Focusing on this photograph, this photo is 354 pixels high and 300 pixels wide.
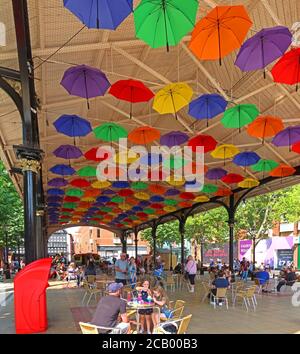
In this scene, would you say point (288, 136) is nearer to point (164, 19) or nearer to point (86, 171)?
point (164, 19)

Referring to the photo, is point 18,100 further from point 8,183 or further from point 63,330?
point 8,183

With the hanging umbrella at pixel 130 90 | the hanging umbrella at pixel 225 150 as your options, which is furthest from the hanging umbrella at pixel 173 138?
the hanging umbrella at pixel 130 90

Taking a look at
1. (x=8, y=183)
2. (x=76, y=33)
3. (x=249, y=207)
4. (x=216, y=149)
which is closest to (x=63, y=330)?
(x=76, y=33)

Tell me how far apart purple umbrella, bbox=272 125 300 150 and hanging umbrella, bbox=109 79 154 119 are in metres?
4.45

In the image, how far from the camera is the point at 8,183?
110 ft

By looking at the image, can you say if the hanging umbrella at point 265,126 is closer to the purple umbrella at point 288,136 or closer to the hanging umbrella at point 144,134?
the purple umbrella at point 288,136

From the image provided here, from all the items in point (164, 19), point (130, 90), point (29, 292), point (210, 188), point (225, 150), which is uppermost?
point (164, 19)

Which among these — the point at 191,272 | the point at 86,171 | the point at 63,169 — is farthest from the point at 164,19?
the point at 191,272

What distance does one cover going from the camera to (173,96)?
9.66 m

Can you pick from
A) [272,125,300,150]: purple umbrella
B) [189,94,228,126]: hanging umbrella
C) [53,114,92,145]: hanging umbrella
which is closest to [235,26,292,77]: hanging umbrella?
[189,94,228,126]: hanging umbrella

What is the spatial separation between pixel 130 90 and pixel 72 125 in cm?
277

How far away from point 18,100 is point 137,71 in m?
3.98

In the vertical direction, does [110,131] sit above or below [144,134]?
above

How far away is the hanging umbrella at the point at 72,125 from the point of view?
11.2 m
